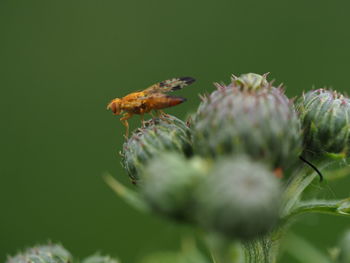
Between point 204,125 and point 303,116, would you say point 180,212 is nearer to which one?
point 204,125

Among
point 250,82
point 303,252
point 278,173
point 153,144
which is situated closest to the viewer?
point 278,173

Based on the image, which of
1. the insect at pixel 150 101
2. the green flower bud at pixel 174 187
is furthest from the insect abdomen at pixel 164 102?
the green flower bud at pixel 174 187

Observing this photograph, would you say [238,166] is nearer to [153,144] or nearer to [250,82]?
[250,82]

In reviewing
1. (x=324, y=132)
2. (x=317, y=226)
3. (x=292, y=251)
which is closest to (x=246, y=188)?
(x=324, y=132)

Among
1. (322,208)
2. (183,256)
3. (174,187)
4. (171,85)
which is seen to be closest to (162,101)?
(171,85)

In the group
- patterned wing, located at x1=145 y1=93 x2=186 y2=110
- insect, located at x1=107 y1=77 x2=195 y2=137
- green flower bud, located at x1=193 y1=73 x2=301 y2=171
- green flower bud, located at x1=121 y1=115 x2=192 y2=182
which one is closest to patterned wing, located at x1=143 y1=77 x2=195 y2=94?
insect, located at x1=107 y1=77 x2=195 y2=137

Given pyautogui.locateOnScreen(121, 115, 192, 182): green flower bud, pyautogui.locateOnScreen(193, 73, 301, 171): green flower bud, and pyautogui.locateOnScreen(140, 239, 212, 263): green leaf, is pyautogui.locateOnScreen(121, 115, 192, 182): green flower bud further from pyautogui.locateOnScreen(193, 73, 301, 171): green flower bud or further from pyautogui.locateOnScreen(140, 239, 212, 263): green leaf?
pyautogui.locateOnScreen(140, 239, 212, 263): green leaf

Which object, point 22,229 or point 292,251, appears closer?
point 292,251
